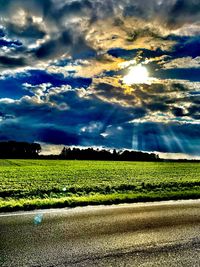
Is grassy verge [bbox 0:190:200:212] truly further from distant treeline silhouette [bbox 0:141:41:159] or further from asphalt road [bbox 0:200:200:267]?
distant treeline silhouette [bbox 0:141:41:159]

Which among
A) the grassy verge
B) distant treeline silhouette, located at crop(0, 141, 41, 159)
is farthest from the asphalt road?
distant treeline silhouette, located at crop(0, 141, 41, 159)

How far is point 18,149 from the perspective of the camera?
442 feet

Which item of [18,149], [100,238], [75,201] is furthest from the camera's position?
[18,149]

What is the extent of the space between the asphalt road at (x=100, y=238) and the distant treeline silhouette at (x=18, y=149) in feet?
355

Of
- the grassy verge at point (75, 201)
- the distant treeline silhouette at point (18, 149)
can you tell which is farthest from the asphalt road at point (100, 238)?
the distant treeline silhouette at point (18, 149)

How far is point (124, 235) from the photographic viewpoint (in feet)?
24.8

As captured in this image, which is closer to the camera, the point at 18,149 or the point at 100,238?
the point at 100,238

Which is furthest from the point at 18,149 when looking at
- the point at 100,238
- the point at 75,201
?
the point at 100,238

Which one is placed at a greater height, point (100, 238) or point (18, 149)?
point (18, 149)

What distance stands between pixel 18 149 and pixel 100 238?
5163 inches

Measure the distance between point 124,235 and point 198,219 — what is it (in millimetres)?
2836

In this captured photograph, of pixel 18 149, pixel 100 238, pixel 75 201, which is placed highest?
pixel 18 149

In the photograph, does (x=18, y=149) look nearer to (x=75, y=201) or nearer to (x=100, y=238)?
→ (x=75, y=201)

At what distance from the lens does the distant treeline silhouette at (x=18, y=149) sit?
120m
